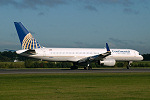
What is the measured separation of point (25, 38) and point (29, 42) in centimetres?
104

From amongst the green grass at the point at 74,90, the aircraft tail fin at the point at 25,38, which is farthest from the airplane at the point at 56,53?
the green grass at the point at 74,90

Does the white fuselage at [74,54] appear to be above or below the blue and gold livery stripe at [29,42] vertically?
below

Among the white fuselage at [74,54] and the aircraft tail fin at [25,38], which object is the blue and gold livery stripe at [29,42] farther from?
the white fuselage at [74,54]

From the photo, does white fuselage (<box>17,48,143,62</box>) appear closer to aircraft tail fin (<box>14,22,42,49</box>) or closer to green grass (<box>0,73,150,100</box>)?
aircraft tail fin (<box>14,22,42,49</box>)

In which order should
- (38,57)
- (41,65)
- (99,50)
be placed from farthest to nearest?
(41,65)
(99,50)
(38,57)

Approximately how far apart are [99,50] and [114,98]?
42.5m

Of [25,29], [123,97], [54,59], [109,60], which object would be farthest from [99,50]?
[123,97]

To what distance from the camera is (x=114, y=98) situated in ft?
49.6

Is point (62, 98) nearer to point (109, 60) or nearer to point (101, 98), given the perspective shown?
point (101, 98)

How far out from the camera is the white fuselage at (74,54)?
51.5 metres

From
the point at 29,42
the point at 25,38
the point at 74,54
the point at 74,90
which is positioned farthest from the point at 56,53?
the point at 74,90

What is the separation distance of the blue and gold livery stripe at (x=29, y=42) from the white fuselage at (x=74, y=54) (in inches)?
68.0

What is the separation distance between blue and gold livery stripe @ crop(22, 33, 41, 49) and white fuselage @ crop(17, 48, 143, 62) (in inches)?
68.0

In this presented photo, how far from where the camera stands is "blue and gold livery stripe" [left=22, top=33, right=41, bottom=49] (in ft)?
171
